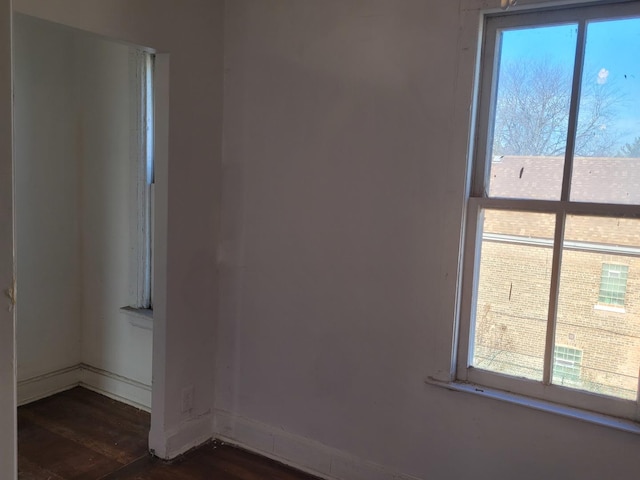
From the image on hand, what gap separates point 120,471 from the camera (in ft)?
7.59

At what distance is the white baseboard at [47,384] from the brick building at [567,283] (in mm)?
2460

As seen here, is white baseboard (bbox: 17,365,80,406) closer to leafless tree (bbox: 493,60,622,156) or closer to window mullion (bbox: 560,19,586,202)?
leafless tree (bbox: 493,60,622,156)

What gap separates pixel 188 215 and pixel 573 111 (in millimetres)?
1646

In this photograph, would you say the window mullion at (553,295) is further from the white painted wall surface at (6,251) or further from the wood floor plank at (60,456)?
the wood floor plank at (60,456)

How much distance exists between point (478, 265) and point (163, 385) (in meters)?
1.52

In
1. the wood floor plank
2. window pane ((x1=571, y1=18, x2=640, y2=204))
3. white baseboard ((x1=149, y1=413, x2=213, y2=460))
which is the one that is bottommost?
the wood floor plank

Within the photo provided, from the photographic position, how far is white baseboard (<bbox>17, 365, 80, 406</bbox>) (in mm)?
2918

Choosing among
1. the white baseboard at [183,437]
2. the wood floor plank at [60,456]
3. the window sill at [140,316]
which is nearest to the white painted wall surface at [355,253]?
the white baseboard at [183,437]

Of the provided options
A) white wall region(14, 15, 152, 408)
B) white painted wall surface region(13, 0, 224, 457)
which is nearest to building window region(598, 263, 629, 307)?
white painted wall surface region(13, 0, 224, 457)

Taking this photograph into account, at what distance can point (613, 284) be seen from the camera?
177cm

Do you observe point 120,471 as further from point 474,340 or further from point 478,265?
point 478,265

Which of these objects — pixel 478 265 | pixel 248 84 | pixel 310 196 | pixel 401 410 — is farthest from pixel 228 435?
pixel 248 84

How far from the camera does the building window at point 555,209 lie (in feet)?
5.69

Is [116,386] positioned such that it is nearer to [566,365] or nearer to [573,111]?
[566,365]
